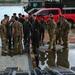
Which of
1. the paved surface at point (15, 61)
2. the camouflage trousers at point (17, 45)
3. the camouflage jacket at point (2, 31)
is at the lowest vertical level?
the paved surface at point (15, 61)

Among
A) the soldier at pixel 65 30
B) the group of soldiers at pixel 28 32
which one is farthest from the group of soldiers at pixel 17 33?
the soldier at pixel 65 30

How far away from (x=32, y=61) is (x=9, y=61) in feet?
2.76

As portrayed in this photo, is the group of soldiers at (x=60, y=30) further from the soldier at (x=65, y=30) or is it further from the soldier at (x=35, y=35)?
the soldier at (x=35, y=35)

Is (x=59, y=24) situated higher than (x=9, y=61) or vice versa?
(x=59, y=24)

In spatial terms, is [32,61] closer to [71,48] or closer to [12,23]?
[12,23]

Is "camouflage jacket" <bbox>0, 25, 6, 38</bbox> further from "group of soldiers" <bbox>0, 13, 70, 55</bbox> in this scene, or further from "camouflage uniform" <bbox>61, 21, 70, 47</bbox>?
"camouflage uniform" <bbox>61, 21, 70, 47</bbox>

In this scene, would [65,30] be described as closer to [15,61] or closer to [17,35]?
[17,35]

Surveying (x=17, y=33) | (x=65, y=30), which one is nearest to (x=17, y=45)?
(x=17, y=33)

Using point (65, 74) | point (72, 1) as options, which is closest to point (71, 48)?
point (65, 74)

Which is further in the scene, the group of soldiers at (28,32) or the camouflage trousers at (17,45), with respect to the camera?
the camouflage trousers at (17,45)

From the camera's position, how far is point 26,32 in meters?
12.3

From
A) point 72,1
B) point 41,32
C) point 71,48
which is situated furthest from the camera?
point 72,1

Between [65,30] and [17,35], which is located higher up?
[65,30]

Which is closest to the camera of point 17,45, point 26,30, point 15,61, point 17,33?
point 15,61
